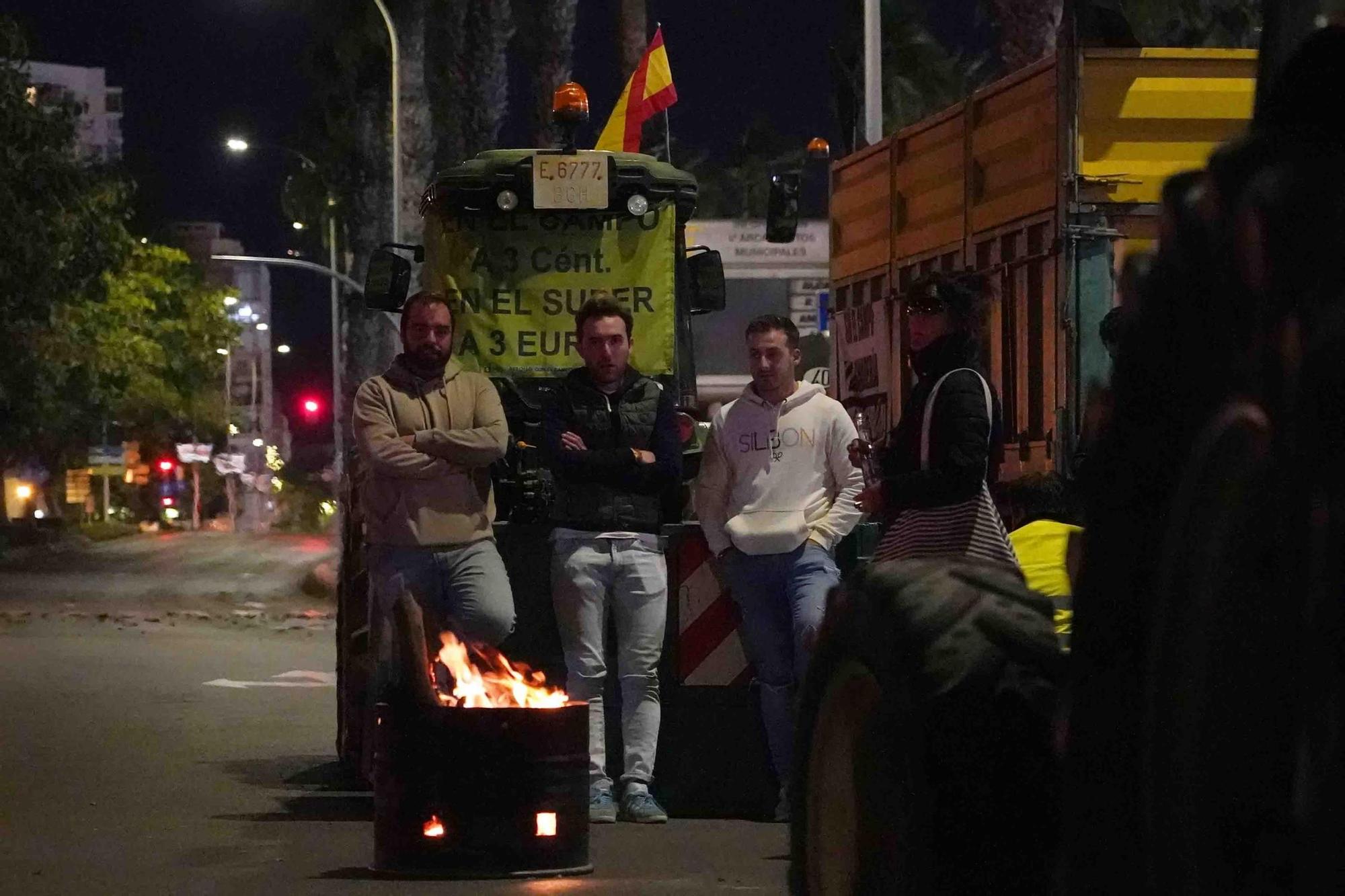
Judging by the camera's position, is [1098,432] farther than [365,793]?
No

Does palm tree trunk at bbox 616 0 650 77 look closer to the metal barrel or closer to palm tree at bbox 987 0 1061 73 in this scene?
palm tree at bbox 987 0 1061 73

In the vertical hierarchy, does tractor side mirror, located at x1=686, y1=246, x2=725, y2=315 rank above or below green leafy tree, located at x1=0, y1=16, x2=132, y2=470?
below

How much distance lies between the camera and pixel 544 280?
39.7 ft

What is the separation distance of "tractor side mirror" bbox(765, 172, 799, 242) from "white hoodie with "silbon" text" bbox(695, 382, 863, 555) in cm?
384

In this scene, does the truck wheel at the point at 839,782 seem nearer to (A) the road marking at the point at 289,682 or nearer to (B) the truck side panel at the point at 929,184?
(B) the truck side panel at the point at 929,184

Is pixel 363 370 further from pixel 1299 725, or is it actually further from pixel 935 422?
pixel 1299 725

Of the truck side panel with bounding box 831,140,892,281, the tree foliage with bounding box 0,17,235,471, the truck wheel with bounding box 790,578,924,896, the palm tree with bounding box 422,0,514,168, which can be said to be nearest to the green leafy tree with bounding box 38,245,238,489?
the tree foliage with bounding box 0,17,235,471

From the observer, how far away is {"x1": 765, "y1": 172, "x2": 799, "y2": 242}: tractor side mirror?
525 inches

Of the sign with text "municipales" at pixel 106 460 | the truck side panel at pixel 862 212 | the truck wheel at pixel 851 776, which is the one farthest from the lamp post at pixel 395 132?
the sign with text "municipales" at pixel 106 460

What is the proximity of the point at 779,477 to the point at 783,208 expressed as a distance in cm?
415

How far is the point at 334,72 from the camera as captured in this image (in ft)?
136

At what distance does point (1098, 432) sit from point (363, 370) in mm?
37249

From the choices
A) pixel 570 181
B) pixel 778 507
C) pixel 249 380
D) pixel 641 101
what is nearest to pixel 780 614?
pixel 778 507

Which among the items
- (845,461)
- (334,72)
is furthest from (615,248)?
(334,72)
